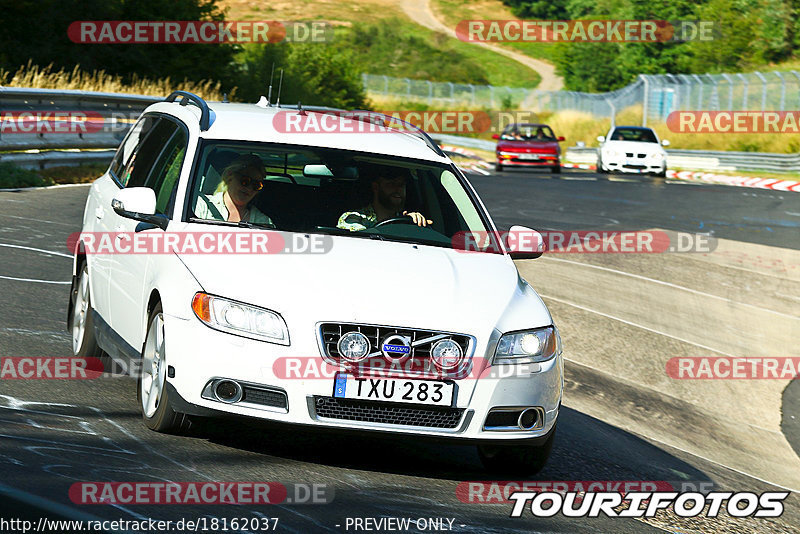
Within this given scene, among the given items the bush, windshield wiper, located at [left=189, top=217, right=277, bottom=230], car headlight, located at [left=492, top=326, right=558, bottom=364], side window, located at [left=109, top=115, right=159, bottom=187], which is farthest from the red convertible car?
car headlight, located at [left=492, top=326, right=558, bottom=364]

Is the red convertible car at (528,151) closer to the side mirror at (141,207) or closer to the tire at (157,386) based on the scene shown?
the side mirror at (141,207)

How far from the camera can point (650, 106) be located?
60344 millimetres

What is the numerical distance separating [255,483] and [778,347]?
879 cm

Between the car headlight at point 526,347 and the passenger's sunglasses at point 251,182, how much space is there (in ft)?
6.04

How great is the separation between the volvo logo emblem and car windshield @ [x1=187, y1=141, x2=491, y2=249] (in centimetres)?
114

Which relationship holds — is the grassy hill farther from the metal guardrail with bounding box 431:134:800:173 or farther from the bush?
the metal guardrail with bounding box 431:134:800:173

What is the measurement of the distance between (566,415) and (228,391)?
143 inches

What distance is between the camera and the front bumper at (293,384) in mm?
5781

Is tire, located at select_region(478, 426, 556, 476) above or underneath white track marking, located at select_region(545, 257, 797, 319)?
above

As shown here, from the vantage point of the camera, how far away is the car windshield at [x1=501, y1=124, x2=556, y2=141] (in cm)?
3772
